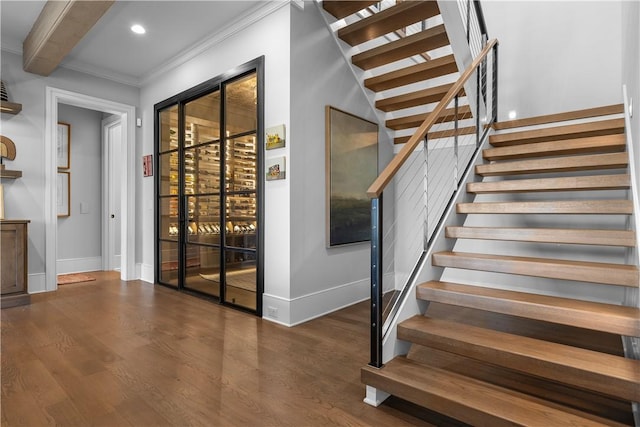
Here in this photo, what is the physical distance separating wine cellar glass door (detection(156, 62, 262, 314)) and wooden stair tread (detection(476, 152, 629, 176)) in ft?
7.13

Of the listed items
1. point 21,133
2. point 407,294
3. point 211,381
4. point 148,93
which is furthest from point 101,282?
point 407,294

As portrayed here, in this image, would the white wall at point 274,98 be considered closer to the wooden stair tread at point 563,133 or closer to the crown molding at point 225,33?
the crown molding at point 225,33

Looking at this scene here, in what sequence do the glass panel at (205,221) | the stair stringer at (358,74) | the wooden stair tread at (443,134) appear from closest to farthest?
the stair stringer at (358,74), the glass panel at (205,221), the wooden stair tread at (443,134)

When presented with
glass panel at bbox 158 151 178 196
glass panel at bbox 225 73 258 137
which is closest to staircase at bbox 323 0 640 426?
glass panel at bbox 225 73 258 137

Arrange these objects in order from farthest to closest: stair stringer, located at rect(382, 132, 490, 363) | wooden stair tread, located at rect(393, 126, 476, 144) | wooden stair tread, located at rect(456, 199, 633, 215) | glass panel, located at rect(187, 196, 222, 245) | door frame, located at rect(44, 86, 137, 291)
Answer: door frame, located at rect(44, 86, 137, 291) → wooden stair tread, located at rect(393, 126, 476, 144) → glass panel, located at rect(187, 196, 222, 245) → wooden stair tread, located at rect(456, 199, 633, 215) → stair stringer, located at rect(382, 132, 490, 363)

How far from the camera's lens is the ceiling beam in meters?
2.91

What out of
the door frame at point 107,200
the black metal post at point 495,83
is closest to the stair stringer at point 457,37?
the black metal post at point 495,83

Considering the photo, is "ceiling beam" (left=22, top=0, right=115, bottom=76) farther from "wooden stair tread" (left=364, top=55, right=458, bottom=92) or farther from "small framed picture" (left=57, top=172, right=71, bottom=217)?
"wooden stair tread" (left=364, top=55, right=458, bottom=92)

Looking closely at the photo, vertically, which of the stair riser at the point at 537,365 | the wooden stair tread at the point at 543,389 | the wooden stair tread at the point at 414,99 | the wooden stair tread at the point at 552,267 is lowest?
the wooden stair tread at the point at 543,389

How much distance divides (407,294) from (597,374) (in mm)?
956

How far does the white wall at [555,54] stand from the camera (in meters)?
3.88

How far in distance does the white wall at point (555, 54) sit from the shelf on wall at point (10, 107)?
5841 mm

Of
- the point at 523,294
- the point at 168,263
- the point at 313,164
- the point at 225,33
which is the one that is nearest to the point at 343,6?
the point at 225,33

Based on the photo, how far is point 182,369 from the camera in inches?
89.4
